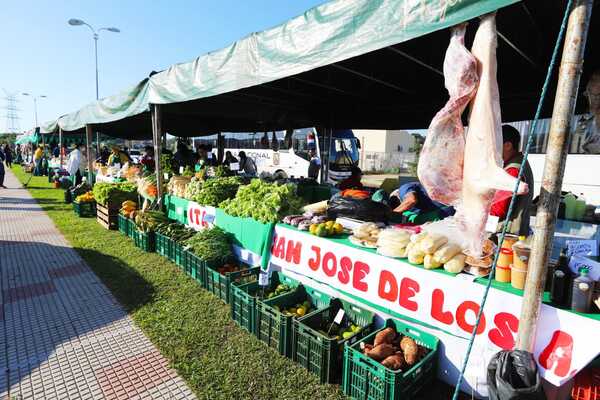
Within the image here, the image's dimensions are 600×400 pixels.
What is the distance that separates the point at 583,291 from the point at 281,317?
2287mm

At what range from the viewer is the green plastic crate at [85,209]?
938 centimetres

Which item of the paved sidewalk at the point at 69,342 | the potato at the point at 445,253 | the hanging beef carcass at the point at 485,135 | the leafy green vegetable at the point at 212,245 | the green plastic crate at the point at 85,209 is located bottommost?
the paved sidewalk at the point at 69,342

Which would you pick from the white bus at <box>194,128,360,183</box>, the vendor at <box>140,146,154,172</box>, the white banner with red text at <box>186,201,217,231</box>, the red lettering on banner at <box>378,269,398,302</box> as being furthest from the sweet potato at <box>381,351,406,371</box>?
the vendor at <box>140,146,154,172</box>

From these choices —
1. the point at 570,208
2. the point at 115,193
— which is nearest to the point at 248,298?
the point at 570,208

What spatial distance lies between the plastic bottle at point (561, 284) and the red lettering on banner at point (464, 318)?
48 cm

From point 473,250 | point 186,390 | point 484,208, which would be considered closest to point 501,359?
point 473,250

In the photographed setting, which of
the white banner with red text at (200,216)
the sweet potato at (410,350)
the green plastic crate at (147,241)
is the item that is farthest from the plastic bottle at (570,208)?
the green plastic crate at (147,241)

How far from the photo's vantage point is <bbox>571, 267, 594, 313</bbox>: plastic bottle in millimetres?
2094

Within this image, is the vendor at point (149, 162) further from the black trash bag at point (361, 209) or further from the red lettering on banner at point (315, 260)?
the red lettering on banner at point (315, 260)

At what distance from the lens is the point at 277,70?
371 centimetres

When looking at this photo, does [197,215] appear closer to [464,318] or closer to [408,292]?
[408,292]

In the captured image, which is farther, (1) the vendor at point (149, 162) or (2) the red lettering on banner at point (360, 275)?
(1) the vendor at point (149, 162)

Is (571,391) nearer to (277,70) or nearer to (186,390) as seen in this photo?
(186,390)

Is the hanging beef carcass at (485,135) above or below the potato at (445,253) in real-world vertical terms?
above
